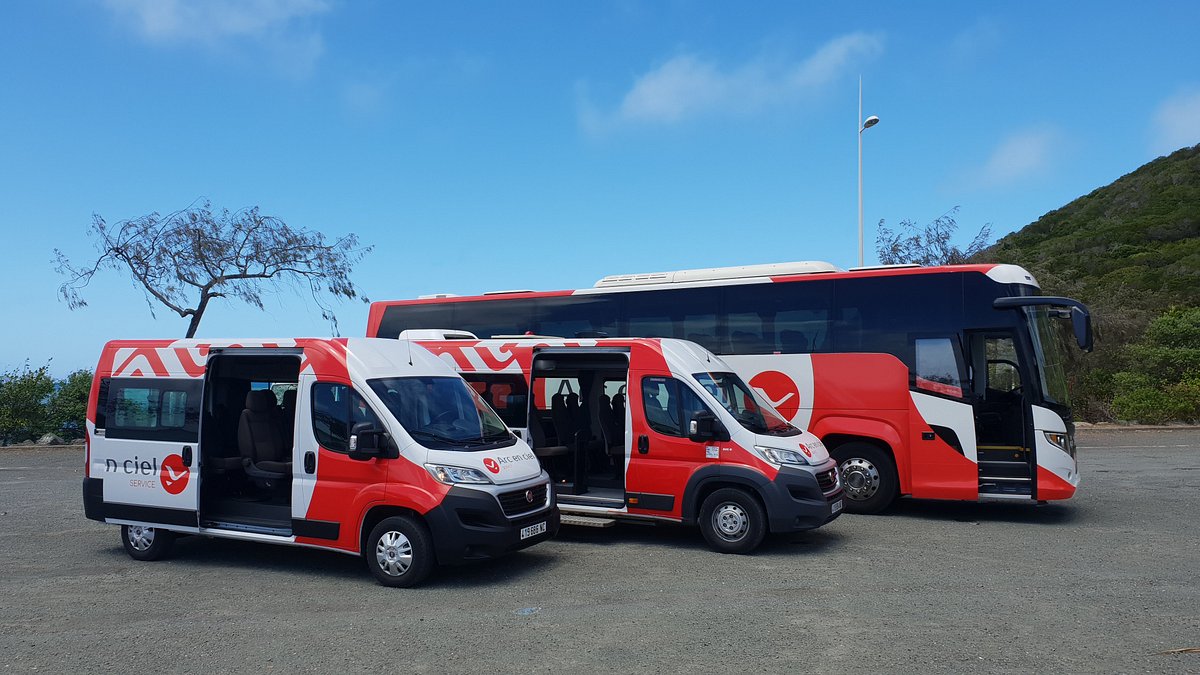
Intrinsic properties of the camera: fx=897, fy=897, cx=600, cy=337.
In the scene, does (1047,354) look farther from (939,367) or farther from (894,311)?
(894,311)

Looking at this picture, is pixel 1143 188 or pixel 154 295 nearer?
pixel 154 295

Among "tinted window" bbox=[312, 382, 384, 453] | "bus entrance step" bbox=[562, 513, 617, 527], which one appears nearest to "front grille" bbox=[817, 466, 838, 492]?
"bus entrance step" bbox=[562, 513, 617, 527]

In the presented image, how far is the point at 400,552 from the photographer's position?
815 centimetres

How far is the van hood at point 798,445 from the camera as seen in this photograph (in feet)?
31.7

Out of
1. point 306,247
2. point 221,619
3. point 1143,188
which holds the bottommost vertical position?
point 221,619

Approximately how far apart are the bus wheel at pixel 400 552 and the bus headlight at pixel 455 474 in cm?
48

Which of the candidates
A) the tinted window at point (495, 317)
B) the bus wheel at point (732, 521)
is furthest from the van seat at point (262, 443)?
the tinted window at point (495, 317)

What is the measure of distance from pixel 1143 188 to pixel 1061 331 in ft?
133

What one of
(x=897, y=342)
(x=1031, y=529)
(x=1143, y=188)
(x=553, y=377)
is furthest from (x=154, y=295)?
(x=1143, y=188)

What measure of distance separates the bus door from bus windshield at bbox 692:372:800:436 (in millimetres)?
3071

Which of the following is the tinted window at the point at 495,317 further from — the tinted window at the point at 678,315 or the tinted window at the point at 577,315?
the tinted window at the point at 678,315

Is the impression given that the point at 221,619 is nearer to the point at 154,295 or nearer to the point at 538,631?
the point at 538,631

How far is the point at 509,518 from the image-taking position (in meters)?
8.29

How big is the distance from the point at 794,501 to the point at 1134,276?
A: 3490 cm
